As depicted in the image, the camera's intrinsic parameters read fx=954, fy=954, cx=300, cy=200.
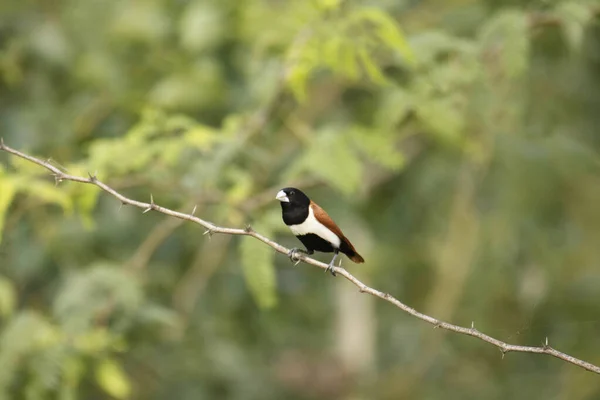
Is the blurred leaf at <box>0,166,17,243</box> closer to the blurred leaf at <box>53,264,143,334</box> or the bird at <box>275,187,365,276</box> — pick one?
the blurred leaf at <box>53,264,143,334</box>

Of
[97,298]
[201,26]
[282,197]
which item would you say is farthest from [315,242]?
[201,26]

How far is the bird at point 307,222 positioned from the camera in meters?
3.28

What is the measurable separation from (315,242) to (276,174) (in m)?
2.78

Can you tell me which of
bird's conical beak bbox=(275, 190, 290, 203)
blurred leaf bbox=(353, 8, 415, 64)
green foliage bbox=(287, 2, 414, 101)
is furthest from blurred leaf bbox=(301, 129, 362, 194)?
bird's conical beak bbox=(275, 190, 290, 203)

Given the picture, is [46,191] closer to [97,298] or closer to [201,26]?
[97,298]

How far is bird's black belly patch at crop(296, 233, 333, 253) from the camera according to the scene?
335 centimetres

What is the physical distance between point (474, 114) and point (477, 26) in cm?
71

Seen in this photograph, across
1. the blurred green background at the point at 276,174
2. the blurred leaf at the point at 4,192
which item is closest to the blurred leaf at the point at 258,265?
the blurred green background at the point at 276,174

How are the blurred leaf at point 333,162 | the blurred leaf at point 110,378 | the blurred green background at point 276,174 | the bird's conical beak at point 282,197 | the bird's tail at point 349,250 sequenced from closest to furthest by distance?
the bird's conical beak at point 282,197, the bird's tail at point 349,250, the blurred leaf at point 333,162, the blurred green background at point 276,174, the blurred leaf at point 110,378

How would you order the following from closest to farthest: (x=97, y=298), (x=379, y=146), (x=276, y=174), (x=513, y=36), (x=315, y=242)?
(x=315, y=242), (x=513, y=36), (x=379, y=146), (x=97, y=298), (x=276, y=174)

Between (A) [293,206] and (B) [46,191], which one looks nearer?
(A) [293,206]

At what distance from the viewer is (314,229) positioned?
331 centimetres

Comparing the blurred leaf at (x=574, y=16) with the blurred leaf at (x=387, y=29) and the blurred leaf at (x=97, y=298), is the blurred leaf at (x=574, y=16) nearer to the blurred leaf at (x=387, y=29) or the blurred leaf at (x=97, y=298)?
the blurred leaf at (x=387, y=29)

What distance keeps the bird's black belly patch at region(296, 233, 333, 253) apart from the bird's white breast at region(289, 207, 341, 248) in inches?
0.8
